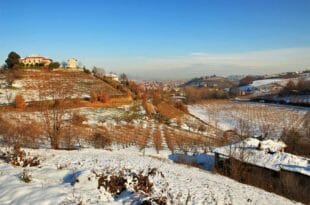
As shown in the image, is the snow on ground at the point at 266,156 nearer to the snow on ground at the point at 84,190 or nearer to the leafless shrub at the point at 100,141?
the snow on ground at the point at 84,190

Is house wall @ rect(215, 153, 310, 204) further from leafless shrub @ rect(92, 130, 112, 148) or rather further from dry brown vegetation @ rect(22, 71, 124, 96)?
dry brown vegetation @ rect(22, 71, 124, 96)

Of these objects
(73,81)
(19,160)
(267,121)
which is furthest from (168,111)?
(19,160)

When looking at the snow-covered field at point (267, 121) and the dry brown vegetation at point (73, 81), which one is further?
the dry brown vegetation at point (73, 81)

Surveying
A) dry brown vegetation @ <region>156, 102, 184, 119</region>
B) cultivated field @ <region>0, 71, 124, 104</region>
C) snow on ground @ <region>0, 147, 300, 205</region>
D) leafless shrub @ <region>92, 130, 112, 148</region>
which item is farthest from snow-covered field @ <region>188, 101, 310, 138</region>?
snow on ground @ <region>0, 147, 300, 205</region>

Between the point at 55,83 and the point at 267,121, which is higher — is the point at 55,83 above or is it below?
above

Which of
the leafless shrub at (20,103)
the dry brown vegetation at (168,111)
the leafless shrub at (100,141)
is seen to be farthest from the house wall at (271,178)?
the dry brown vegetation at (168,111)

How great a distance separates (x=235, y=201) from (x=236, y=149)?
12.3m

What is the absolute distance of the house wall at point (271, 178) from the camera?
683 inches

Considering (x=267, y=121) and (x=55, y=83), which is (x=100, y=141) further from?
(x=267, y=121)

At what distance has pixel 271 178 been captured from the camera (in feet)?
64.9

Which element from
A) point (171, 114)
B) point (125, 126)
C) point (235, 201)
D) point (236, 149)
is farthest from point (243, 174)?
point (171, 114)

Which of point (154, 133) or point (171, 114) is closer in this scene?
point (154, 133)

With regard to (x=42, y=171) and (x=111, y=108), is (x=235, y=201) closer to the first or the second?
(x=42, y=171)

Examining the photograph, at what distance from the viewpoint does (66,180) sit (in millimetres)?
10312
